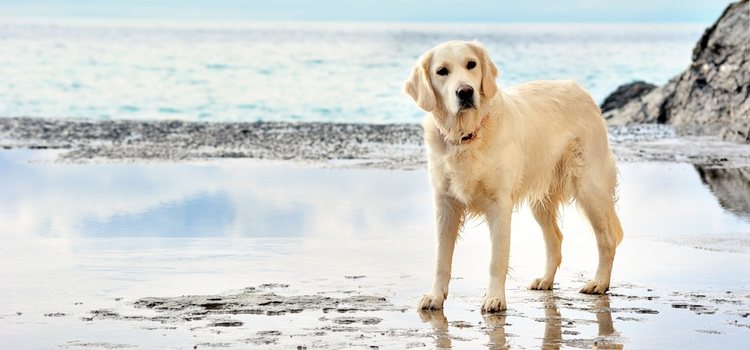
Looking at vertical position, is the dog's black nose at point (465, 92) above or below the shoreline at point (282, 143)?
above

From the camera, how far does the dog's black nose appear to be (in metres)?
7.54

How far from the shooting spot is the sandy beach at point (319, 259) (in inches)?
273

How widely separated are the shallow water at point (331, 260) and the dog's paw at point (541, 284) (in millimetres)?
152

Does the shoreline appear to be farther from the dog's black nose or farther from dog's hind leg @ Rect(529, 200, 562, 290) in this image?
the dog's black nose

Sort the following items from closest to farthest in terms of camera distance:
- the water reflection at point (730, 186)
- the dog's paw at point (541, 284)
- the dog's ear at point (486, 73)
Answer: the dog's ear at point (486, 73) → the dog's paw at point (541, 284) → the water reflection at point (730, 186)

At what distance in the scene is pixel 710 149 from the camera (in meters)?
17.3

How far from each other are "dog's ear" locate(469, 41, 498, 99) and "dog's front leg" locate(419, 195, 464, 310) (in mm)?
723

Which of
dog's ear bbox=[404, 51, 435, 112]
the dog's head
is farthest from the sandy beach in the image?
dog's ear bbox=[404, 51, 435, 112]

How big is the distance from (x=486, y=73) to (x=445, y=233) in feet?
3.47

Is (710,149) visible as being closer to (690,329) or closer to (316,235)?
(316,235)

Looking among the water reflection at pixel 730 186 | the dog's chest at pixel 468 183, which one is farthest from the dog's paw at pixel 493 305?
the water reflection at pixel 730 186

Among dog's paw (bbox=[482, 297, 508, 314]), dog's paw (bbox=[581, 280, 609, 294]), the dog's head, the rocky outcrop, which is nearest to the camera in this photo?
dog's paw (bbox=[482, 297, 508, 314])

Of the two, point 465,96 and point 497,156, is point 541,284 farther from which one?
point 465,96

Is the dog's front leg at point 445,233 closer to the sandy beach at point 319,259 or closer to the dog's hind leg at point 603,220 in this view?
the sandy beach at point 319,259
